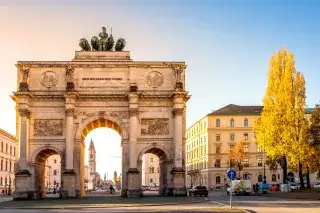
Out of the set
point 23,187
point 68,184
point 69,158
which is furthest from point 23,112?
point 68,184

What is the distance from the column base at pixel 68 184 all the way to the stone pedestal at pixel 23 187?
116 inches

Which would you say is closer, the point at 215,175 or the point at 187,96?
the point at 187,96

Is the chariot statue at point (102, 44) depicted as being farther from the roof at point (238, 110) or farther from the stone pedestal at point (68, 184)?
the roof at point (238, 110)

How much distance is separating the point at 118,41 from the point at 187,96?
906cm

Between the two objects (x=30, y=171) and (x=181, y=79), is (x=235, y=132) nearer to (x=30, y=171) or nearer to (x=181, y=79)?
(x=181, y=79)

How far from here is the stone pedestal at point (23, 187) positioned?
4616 cm

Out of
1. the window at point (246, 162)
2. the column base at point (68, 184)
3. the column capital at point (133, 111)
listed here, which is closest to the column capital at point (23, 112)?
the column base at point (68, 184)

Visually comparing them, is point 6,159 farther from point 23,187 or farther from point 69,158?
point 69,158

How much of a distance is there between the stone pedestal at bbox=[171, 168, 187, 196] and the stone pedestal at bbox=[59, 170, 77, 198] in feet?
30.1

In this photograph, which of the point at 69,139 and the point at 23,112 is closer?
the point at 23,112

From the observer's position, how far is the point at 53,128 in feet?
161

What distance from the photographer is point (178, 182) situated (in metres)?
47.6

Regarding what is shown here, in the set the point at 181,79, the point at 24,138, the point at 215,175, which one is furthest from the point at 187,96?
the point at 215,175

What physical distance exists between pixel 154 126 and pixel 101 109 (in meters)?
5.36
